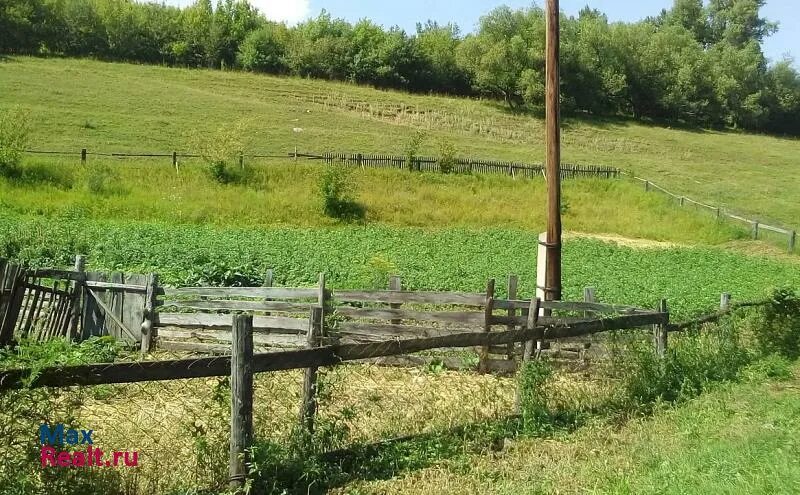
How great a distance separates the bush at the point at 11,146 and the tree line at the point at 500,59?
5211 cm

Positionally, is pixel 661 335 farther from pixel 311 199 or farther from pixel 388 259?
pixel 311 199

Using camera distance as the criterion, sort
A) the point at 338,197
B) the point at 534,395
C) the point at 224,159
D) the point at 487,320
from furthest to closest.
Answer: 1. the point at 224,159
2. the point at 338,197
3. the point at 487,320
4. the point at 534,395

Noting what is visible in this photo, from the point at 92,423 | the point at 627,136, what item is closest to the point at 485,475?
the point at 92,423

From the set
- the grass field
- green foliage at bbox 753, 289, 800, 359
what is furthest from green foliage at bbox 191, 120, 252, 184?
the grass field

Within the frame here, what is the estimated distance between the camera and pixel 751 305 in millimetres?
12078

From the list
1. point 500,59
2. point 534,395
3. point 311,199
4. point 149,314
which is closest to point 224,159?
point 311,199

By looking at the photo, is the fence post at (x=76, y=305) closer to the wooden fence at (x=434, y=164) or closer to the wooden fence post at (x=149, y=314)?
the wooden fence post at (x=149, y=314)

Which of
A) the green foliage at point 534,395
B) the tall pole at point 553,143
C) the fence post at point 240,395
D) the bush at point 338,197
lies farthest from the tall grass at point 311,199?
the fence post at point 240,395

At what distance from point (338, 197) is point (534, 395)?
28651 mm

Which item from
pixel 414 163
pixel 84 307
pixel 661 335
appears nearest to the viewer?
pixel 661 335

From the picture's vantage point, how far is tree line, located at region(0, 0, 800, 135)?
8588 centimetres

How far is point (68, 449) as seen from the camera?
196 inches

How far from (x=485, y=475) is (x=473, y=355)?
531cm

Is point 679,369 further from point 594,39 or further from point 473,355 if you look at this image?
point 594,39
